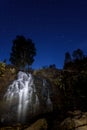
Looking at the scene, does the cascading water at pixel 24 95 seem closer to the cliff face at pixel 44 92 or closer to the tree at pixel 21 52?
the cliff face at pixel 44 92

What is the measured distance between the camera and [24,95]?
82.4 ft

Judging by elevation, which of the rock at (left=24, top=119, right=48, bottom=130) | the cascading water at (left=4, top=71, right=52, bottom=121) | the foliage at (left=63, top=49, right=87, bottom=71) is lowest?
the rock at (left=24, top=119, right=48, bottom=130)

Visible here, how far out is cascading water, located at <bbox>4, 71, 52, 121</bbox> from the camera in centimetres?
2408

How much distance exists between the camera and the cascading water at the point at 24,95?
24.1 metres

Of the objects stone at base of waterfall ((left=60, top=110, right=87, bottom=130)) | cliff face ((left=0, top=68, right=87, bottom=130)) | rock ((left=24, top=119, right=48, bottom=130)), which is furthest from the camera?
cliff face ((left=0, top=68, right=87, bottom=130))

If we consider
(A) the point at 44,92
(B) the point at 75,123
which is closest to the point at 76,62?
(A) the point at 44,92

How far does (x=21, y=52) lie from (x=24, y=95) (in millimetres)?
13215

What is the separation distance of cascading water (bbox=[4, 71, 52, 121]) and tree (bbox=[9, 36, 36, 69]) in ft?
34.1

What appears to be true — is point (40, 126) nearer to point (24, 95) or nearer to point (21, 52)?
point (24, 95)

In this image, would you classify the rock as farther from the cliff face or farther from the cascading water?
the cascading water

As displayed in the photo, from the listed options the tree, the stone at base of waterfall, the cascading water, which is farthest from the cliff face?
the tree

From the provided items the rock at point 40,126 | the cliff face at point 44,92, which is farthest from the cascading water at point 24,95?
the rock at point 40,126

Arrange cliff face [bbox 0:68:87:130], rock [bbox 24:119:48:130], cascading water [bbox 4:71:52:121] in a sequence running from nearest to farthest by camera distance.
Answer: rock [bbox 24:119:48:130] → cliff face [bbox 0:68:87:130] → cascading water [bbox 4:71:52:121]

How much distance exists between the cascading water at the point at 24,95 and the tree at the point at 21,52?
10.4 metres
